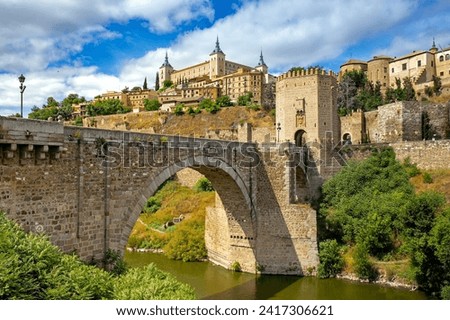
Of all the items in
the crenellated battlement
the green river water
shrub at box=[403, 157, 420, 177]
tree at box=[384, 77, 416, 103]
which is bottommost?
the green river water

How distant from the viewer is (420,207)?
17.6 metres

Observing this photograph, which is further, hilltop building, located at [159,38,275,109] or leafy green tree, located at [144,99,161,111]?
hilltop building, located at [159,38,275,109]

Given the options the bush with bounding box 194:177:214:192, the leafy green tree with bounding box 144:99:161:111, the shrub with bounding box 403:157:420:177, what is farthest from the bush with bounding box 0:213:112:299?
the leafy green tree with bounding box 144:99:161:111

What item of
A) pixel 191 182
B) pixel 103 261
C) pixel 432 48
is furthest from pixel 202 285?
pixel 432 48

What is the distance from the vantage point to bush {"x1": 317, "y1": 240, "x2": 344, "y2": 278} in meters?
20.2

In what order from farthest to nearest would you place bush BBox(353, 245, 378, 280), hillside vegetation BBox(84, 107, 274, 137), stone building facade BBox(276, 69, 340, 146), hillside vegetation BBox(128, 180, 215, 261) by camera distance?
hillside vegetation BBox(84, 107, 274, 137)
stone building facade BBox(276, 69, 340, 146)
hillside vegetation BBox(128, 180, 215, 261)
bush BBox(353, 245, 378, 280)

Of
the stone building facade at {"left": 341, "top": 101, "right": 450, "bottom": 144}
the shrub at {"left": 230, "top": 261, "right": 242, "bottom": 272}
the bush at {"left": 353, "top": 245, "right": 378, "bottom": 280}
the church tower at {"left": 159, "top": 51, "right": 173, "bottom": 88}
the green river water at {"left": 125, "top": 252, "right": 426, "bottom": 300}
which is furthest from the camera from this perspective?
the church tower at {"left": 159, "top": 51, "right": 173, "bottom": 88}

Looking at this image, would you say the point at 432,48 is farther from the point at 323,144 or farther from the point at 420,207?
the point at 420,207

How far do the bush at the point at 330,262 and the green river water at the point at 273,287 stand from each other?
47 cm

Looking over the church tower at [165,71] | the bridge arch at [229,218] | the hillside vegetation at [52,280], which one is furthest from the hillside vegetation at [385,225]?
the church tower at [165,71]

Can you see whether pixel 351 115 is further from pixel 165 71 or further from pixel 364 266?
pixel 165 71

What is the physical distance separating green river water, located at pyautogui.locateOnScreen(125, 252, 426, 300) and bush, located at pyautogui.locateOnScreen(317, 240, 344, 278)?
0.47 meters

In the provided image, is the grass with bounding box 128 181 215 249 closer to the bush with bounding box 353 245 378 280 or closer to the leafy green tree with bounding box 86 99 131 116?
the bush with bounding box 353 245 378 280
